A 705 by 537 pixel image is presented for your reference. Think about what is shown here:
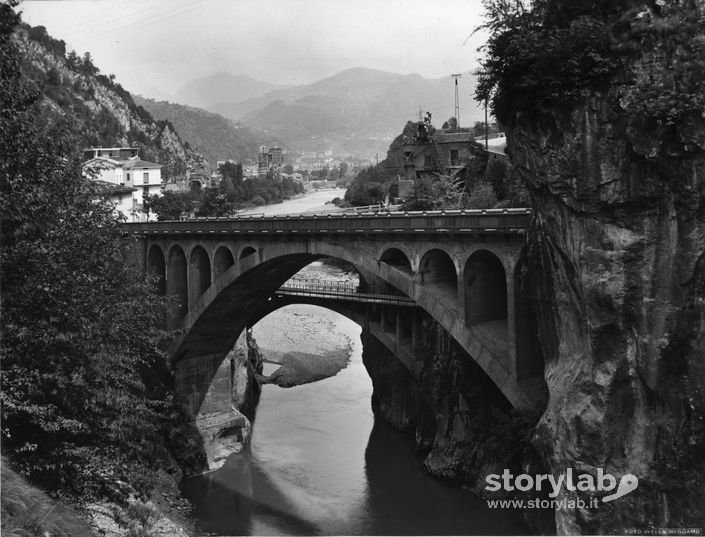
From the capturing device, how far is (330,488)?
1287 inches

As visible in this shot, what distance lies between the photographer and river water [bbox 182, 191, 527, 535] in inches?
1115

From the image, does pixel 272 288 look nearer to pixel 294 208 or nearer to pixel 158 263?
pixel 158 263

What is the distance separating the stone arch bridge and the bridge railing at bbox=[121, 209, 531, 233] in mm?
43

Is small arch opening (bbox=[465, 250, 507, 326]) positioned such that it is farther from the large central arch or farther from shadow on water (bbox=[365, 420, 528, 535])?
shadow on water (bbox=[365, 420, 528, 535])

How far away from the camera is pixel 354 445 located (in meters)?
38.0

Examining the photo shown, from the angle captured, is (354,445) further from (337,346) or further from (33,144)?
(33,144)

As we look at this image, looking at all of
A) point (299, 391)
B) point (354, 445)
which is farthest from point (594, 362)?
point (299, 391)

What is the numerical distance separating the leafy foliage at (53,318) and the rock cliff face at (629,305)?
10.9 m

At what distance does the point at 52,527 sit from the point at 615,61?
49.4 feet

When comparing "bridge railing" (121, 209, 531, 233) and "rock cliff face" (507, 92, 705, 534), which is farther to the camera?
"bridge railing" (121, 209, 531, 233)

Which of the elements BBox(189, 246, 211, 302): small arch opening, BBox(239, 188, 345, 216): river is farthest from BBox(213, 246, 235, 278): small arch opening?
BBox(239, 188, 345, 216): river

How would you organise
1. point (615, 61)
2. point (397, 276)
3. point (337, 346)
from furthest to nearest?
1. point (337, 346)
2. point (397, 276)
3. point (615, 61)

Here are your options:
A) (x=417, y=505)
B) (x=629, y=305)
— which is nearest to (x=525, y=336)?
(x=629, y=305)

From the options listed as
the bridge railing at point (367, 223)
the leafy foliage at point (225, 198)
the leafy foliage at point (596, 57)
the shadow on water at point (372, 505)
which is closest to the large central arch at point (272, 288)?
the bridge railing at point (367, 223)
